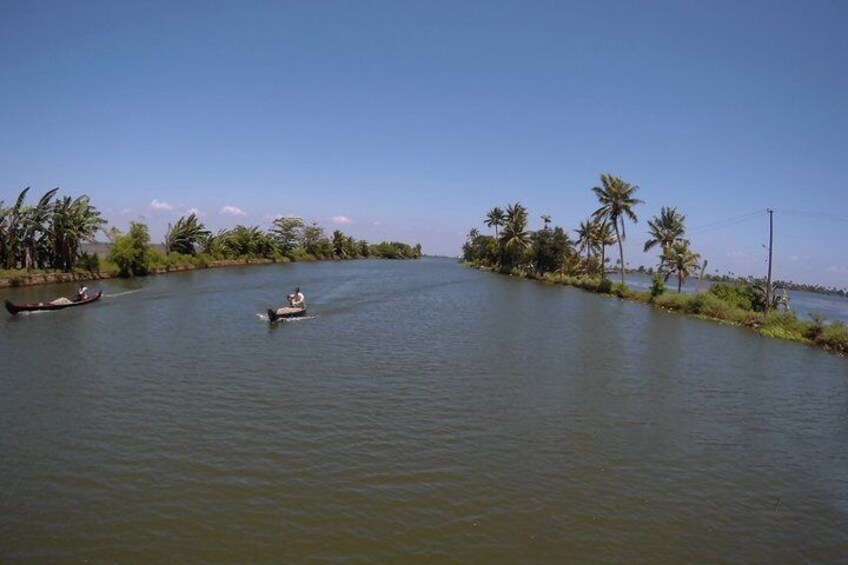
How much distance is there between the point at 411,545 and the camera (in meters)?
8.65

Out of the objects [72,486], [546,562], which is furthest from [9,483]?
[546,562]

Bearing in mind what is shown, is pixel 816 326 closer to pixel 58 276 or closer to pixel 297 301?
pixel 297 301

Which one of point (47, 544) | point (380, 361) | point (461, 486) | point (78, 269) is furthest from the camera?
point (78, 269)

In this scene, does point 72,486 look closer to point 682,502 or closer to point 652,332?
point 682,502

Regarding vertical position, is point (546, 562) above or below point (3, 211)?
below

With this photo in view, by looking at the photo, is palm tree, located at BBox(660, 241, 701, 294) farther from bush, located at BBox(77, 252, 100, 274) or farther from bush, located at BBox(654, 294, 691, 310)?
bush, located at BBox(77, 252, 100, 274)

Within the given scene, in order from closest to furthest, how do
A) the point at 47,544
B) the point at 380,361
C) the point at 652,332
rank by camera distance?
the point at 47,544
the point at 380,361
the point at 652,332

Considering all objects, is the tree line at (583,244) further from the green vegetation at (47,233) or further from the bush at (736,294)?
the green vegetation at (47,233)

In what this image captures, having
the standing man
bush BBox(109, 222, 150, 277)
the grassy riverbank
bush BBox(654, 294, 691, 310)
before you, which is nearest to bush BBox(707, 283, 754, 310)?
the grassy riverbank

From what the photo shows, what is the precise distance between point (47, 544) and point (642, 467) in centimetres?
1236

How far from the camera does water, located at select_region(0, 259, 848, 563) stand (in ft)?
29.2

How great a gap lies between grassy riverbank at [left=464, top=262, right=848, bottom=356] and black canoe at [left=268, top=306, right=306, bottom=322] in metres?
33.0

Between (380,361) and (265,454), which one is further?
(380,361)

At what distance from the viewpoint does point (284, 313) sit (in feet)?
99.1
